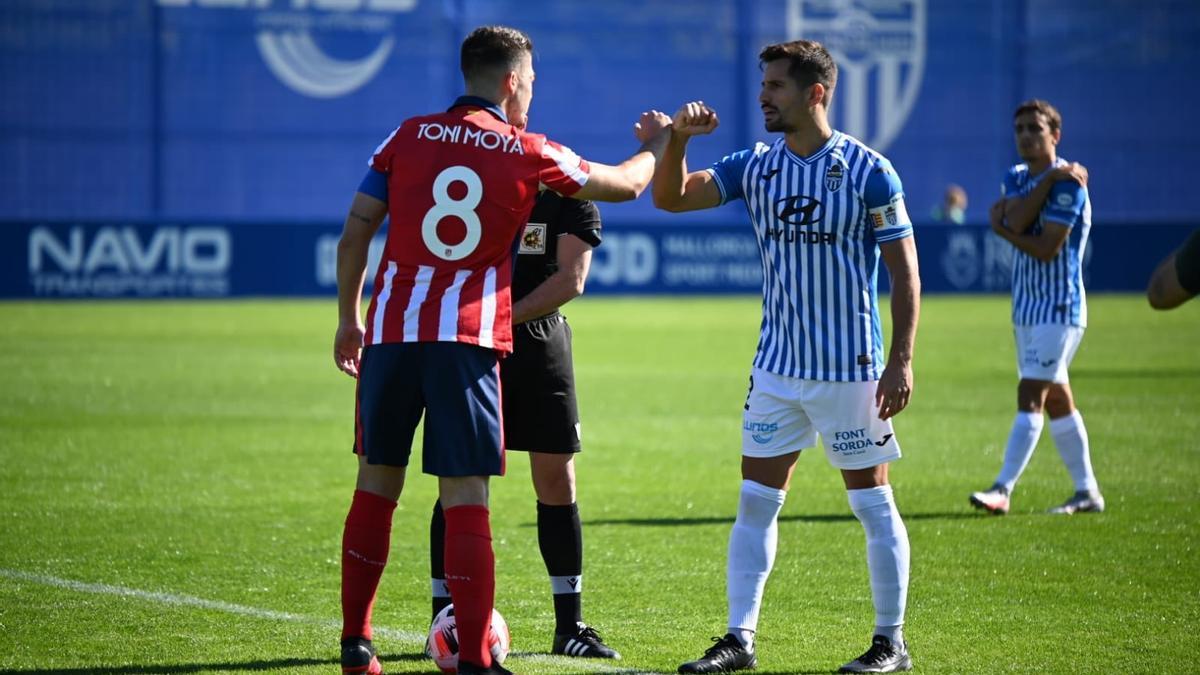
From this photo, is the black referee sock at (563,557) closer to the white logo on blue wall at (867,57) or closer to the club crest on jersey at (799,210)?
the club crest on jersey at (799,210)

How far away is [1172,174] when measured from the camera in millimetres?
36406

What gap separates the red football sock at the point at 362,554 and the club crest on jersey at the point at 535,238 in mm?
1297

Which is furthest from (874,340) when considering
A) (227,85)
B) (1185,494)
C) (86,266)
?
(227,85)

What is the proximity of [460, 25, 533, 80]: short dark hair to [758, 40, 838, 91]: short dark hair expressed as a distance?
3.07 ft

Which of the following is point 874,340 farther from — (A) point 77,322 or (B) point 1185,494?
(A) point 77,322

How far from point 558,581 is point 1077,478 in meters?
4.25

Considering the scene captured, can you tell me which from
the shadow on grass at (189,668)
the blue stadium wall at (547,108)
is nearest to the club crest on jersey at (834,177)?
the shadow on grass at (189,668)

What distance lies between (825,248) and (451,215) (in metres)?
1.40

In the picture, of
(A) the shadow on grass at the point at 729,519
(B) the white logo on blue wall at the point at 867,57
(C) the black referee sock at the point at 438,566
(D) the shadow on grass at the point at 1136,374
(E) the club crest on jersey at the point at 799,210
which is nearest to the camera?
(E) the club crest on jersey at the point at 799,210

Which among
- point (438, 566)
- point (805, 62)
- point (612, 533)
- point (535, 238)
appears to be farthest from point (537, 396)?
point (612, 533)

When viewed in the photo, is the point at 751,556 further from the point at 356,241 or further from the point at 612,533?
the point at 612,533

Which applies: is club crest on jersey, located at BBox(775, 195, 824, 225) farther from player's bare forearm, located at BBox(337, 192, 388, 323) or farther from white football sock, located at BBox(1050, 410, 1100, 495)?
white football sock, located at BBox(1050, 410, 1100, 495)

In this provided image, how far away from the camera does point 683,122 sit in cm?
555

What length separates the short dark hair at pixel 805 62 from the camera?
18.7 ft
